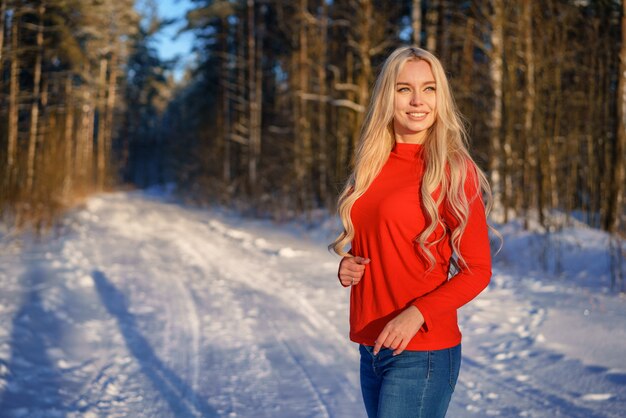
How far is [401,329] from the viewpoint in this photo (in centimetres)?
167

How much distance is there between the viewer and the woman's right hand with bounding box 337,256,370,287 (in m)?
1.89

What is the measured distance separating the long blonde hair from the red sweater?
3cm

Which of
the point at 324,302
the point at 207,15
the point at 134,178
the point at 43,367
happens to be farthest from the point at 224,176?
the point at 134,178

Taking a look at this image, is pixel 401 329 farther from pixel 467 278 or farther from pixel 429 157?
pixel 429 157

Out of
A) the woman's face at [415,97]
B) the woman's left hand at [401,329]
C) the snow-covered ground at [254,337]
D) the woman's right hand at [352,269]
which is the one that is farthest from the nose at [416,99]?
the snow-covered ground at [254,337]

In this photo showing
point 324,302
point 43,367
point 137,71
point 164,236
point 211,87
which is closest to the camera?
point 43,367

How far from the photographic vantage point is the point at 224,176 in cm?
2461

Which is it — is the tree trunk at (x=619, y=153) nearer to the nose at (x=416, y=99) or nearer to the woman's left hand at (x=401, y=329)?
the nose at (x=416, y=99)

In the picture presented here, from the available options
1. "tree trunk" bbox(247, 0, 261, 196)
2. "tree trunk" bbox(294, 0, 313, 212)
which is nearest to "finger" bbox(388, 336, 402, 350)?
"tree trunk" bbox(294, 0, 313, 212)

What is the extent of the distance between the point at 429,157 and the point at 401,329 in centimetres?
58

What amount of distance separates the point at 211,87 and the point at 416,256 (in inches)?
1197

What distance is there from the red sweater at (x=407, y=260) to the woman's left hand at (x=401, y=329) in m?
0.03

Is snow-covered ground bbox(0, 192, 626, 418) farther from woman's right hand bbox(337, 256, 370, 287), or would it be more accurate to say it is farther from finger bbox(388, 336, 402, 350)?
finger bbox(388, 336, 402, 350)

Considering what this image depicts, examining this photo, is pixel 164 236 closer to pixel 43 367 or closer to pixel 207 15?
pixel 43 367
